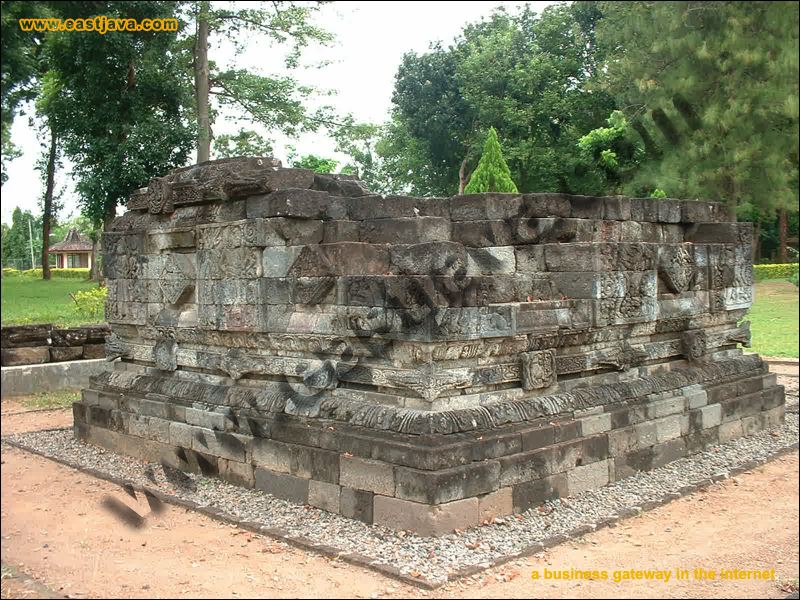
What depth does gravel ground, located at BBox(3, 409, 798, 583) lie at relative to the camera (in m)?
5.37

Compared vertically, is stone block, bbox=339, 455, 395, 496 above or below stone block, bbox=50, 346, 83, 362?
below

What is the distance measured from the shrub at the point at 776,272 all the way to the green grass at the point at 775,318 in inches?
2.6

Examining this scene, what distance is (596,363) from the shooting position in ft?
24.8

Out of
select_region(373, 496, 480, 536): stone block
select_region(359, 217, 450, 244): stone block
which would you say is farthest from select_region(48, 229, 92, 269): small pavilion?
select_region(373, 496, 480, 536): stone block

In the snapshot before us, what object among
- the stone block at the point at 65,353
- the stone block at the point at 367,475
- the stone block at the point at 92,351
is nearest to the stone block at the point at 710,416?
the stone block at the point at 367,475

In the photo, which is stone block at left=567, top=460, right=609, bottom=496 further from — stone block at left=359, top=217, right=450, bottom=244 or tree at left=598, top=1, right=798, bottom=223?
tree at left=598, top=1, right=798, bottom=223

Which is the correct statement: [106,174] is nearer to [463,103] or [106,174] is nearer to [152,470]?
[152,470]

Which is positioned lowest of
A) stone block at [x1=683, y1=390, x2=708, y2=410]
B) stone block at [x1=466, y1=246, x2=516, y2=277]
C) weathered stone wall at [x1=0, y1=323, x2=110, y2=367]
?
stone block at [x1=683, y1=390, x2=708, y2=410]

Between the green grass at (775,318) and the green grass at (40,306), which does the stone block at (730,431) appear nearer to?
the green grass at (775,318)

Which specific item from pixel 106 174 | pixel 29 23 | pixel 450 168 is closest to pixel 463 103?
pixel 450 168

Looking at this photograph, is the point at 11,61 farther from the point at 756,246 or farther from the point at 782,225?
the point at 756,246

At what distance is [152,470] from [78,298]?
1011 cm

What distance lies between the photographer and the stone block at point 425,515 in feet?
18.4

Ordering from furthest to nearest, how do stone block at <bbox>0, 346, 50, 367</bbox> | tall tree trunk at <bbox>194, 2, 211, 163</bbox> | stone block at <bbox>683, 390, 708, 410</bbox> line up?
1. tall tree trunk at <bbox>194, 2, 211, 163</bbox>
2. stone block at <bbox>0, 346, 50, 367</bbox>
3. stone block at <bbox>683, 390, 708, 410</bbox>
